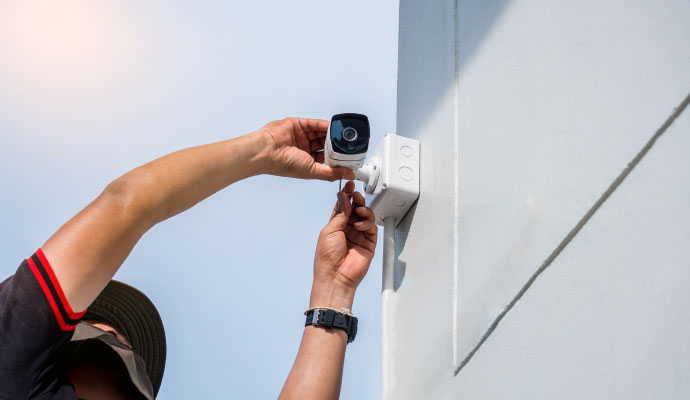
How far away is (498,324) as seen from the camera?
53.2 inches

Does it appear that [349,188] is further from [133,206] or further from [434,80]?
[133,206]

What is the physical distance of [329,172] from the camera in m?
2.04

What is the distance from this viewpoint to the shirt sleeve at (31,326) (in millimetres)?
1280

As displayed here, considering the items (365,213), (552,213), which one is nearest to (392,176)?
(365,213)

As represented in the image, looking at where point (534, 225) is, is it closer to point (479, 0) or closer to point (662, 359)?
point (662, 359)

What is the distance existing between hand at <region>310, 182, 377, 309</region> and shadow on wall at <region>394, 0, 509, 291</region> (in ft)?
0.37

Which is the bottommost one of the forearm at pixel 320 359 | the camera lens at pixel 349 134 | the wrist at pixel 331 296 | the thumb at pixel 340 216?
the forearm at pixel 320 359

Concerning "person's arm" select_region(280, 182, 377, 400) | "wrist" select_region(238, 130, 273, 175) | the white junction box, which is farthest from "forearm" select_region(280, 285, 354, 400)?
"wrist" select_region(238, 130, 273, 175)

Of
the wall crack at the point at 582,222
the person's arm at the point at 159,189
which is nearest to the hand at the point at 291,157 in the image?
A: the person's arm at the point at 159,189

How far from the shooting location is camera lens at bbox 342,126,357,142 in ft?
6.26

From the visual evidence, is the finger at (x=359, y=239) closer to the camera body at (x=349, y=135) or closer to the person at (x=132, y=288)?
the person at (x=132, y=288)

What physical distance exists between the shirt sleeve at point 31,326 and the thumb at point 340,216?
2.88ft

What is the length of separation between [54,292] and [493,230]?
2.95 feet

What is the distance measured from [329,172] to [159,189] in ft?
1.88
